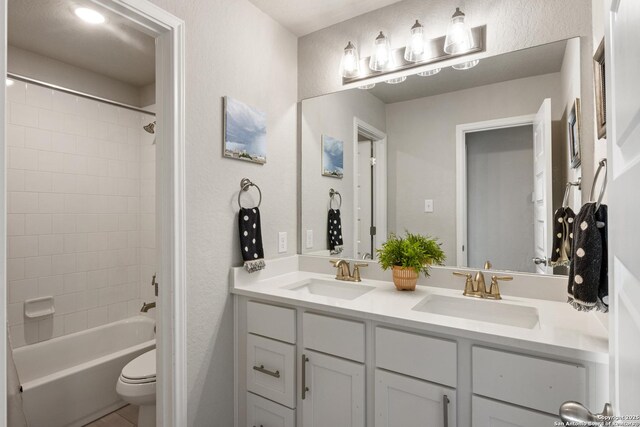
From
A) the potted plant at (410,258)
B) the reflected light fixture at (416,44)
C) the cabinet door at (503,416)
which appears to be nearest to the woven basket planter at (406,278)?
the potted plant at (410,258)

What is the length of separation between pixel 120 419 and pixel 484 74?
2.99 meters

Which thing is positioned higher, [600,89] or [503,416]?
[600,89]

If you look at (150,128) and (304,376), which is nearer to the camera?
(304,376)

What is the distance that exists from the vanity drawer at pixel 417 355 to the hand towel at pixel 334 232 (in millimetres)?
831

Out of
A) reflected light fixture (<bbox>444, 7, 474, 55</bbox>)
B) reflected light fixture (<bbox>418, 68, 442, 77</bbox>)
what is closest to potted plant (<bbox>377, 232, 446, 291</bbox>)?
reflected light fixture (<bbox>418, 68, 442, 77</bbox>)

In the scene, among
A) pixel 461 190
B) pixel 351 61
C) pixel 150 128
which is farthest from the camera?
pixel 150 128

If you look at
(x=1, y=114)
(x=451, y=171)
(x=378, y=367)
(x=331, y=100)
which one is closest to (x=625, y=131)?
(x=378, y=367)

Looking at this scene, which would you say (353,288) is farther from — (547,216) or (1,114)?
(1,114)

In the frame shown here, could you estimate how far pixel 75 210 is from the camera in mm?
2533

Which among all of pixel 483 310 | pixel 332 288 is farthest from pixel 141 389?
pixel 483 310

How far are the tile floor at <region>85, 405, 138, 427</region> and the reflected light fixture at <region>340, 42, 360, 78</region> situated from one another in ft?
8.54

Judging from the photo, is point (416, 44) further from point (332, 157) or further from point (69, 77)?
point (69, 77)

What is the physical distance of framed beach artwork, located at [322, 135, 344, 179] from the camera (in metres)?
2.08

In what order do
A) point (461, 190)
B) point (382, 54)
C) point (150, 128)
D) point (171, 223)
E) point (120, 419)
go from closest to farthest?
point (171, 223) → point (461, 190) → point (382, 54) → point (120, 419) → point (150, 128)
